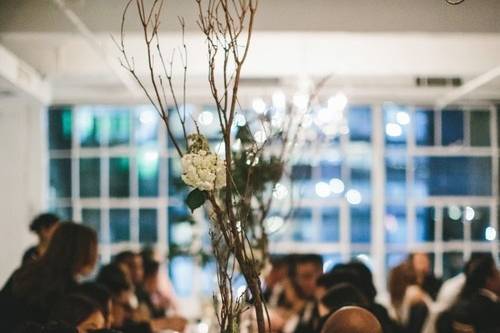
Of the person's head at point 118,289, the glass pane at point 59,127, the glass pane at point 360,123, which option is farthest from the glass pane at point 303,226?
the person's head at point 118,289

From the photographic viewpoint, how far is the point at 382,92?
9047mm

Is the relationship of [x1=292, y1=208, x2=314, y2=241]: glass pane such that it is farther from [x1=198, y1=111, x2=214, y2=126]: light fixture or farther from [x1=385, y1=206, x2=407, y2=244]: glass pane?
[x1=198, y1=111, x2=214, y2=126]: light fixture

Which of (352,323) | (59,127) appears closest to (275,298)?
(59,127)

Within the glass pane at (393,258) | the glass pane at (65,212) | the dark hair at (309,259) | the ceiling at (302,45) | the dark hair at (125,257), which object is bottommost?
the glass pane at (393,258)

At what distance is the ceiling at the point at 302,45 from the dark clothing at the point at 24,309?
1.64m

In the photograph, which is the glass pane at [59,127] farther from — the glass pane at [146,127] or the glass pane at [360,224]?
the glass pane at [360,224]

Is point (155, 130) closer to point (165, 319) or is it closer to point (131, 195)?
point (131, 195)

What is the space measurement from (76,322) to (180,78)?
208 inches

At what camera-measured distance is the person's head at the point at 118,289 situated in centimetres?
512

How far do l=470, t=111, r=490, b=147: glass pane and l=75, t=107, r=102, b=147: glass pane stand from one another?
4.25 m

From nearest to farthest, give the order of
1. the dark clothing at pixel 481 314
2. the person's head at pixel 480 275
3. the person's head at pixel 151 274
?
the dark clothing at pixel 481 314
the person's head at pixel 480 275
the person's head at pixel 151 274

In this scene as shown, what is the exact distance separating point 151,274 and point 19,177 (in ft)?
8.37

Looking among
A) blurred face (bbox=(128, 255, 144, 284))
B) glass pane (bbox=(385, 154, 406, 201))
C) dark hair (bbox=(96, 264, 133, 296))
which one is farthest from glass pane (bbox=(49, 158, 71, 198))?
dark hair (bbox=(96, 264, 133, 296))

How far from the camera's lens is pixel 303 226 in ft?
31.0
